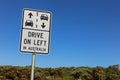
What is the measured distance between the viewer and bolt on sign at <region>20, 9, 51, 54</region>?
8320mm

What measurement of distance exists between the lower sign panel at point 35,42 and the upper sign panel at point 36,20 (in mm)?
119

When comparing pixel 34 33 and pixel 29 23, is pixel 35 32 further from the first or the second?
pixel 29 23

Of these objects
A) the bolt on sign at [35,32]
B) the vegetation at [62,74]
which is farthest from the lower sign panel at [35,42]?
the vegetation at [62,74]

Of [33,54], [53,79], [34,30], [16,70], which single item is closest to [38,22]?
[34,30]

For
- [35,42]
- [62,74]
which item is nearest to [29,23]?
[35,42]

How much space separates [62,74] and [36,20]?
27918mm

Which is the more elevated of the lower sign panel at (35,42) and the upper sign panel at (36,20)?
the upper sign panel at (36,20)

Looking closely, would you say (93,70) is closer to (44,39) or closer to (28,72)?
(28,72)

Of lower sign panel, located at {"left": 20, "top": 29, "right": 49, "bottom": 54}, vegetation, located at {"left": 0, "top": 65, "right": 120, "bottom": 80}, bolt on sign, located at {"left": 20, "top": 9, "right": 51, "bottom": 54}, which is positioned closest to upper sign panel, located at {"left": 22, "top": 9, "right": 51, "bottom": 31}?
bolt on sign, located at {"left": 20, "top": 9, "right": 51, "bottom": 54}

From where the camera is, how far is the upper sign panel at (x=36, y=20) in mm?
8359

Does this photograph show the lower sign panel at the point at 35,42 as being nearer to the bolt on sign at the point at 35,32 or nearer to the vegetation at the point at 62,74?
the bolt on sign at the point at 35,32

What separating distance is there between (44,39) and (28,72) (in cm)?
2544

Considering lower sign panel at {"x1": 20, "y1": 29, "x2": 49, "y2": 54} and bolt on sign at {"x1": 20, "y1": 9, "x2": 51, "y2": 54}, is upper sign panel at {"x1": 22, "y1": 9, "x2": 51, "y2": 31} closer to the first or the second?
bolt on sign at {"x1": 20, "y1": 9, "x2": 51, "y2": 54}

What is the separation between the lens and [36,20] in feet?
27.6
